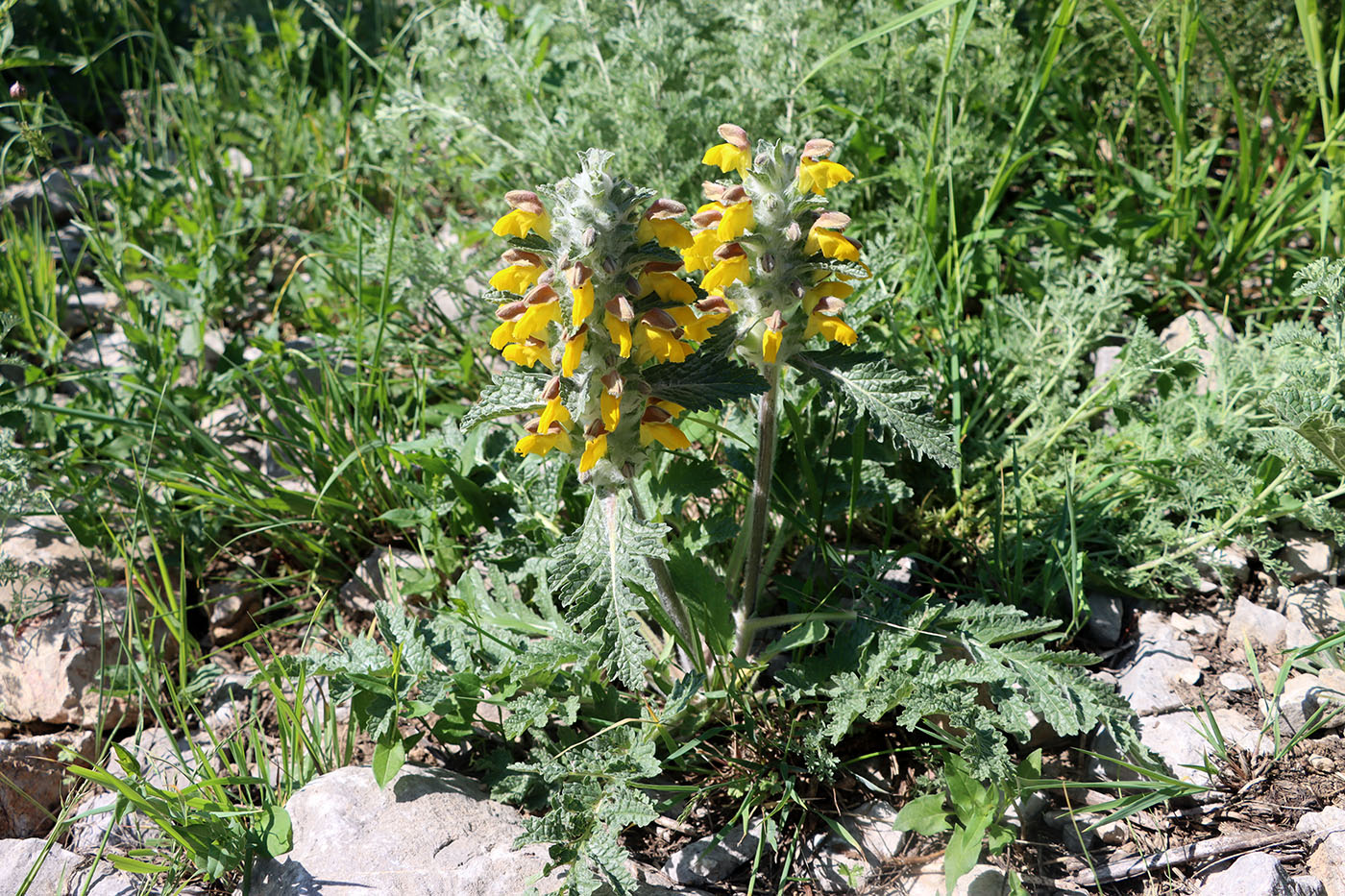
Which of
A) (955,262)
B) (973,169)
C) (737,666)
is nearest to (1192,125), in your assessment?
(973,169)

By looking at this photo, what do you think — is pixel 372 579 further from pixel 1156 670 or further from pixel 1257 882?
pixel 1257 882

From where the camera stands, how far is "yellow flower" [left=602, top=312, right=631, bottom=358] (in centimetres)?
181

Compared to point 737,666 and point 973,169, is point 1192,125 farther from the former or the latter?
point 737,666

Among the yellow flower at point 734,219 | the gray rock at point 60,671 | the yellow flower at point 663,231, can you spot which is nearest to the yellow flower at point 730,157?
the yellow flower at point 734,219

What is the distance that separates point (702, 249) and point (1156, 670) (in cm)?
172

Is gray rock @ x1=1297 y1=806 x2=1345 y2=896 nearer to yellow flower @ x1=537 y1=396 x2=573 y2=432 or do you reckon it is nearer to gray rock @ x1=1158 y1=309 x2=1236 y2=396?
gray rock @ x1=1158 y1=309 x2=1236 y2=396

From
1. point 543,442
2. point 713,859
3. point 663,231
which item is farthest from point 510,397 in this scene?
point 713,859

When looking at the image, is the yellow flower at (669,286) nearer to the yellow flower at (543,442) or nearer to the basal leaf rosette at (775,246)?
the basal leaf rosette at (775,246)

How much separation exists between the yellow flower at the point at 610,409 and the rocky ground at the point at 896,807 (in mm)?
1070

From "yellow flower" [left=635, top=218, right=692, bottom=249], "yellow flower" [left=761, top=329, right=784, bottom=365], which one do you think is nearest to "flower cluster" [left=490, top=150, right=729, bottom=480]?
"yellow flower" [left=635, top=218, right=692, bottom=249]

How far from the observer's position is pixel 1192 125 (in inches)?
156

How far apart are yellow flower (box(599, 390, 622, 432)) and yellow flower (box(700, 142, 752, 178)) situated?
0.54 metres

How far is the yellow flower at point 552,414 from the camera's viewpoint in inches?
74.4

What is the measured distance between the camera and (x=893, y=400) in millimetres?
2027
